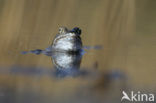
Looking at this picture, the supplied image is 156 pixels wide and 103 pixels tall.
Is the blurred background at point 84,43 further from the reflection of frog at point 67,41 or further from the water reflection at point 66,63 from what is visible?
the reflection of frog at point 67,41

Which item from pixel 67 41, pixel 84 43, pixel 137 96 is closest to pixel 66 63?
pixel 67 41

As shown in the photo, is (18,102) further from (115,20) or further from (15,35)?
(115,20)

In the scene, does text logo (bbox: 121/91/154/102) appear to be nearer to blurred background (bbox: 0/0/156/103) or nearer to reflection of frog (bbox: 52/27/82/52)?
blurred background (bbox: 0/0/156/103)

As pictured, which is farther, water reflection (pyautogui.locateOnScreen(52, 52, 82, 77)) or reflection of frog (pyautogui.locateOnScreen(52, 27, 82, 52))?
reflection of frog (pyautogui.locateOnScreen(52, 27, 82, 52))

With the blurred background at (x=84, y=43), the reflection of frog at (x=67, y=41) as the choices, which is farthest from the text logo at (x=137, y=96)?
the reflection of frog at (x=67, y=41)

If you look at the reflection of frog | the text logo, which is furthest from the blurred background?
the reflection of frog

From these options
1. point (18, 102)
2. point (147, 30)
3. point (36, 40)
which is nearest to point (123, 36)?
point (147, 30)
